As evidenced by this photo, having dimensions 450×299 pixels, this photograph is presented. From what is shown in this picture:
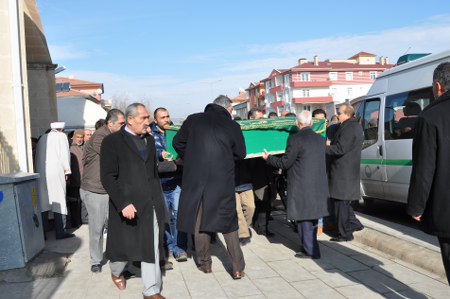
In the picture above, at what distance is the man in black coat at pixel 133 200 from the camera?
4348mm

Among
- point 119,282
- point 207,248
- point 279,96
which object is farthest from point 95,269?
point 279,96

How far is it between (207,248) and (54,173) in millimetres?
3281

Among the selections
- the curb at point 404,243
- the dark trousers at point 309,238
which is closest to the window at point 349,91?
the curb at point 404,243

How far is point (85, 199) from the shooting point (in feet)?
18.6

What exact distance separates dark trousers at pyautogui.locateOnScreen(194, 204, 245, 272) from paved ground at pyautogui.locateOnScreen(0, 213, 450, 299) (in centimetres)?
15

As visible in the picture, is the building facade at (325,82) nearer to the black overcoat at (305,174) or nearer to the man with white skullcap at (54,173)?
the man with white skullcap at (54,173)

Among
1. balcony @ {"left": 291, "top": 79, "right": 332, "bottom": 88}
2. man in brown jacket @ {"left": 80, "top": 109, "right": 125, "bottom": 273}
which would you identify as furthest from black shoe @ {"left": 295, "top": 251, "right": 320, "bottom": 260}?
balcony @ {"left": 291, "top": 79, "right": 332, "bottom": 88}

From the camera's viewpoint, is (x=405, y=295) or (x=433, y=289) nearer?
(x=405, y=295)

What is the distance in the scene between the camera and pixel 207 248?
5.20m

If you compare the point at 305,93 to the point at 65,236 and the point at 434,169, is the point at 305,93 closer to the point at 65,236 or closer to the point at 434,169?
the point at 65,236

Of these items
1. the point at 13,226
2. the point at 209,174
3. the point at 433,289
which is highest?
the point at 209,174

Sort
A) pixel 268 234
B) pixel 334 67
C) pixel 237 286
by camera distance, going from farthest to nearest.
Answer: pixel 334 67, pixel 268 234, pixel 237 286

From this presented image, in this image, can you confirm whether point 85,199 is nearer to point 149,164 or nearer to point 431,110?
point 149,164

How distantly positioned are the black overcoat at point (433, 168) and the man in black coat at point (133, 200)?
2.43 metres
